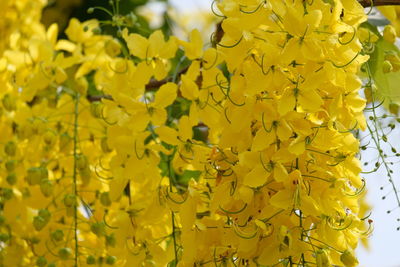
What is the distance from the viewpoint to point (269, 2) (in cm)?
79

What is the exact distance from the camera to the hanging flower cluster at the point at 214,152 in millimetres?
766

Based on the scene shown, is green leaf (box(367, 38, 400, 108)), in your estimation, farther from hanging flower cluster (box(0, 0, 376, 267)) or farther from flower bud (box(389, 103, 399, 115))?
hanging flower cluster (box(0, 0, 376, 267))

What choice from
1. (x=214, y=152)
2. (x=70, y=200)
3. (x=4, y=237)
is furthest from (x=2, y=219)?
(x=214, y=152)

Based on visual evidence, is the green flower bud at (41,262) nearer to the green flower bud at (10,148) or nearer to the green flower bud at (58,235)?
the green flower bud at (58,235)

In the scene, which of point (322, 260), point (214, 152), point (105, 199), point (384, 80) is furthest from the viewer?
point (105, 199)

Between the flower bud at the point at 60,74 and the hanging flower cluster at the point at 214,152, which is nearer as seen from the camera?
the hanging flower cluster at the point at 214,152

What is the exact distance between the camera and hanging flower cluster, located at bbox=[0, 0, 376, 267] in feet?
2.51

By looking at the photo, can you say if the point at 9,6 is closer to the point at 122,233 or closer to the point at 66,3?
the point at 66,3

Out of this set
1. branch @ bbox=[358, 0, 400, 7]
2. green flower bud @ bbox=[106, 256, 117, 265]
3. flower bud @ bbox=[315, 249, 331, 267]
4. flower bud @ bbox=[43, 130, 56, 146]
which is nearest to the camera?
flower bud @ bbox=[315, 249, 331, 267]

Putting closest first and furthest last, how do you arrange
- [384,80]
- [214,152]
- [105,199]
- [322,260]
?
1. [322,260]
2. [214,152]
3. [384,80]
4. [105,199]

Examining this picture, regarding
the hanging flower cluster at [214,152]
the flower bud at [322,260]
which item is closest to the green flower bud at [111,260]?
the hanging flower cluster at [214,152]

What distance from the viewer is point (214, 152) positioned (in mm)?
852

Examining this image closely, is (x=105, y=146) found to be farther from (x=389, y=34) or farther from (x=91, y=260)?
(x=389, y=34)

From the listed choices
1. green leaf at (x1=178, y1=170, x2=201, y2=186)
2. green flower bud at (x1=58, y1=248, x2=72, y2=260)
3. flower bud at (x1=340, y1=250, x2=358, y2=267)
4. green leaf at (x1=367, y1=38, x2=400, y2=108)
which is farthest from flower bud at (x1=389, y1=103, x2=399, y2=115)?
green flower bud at (x1=58, y1=248, x2=72, y2=260)
